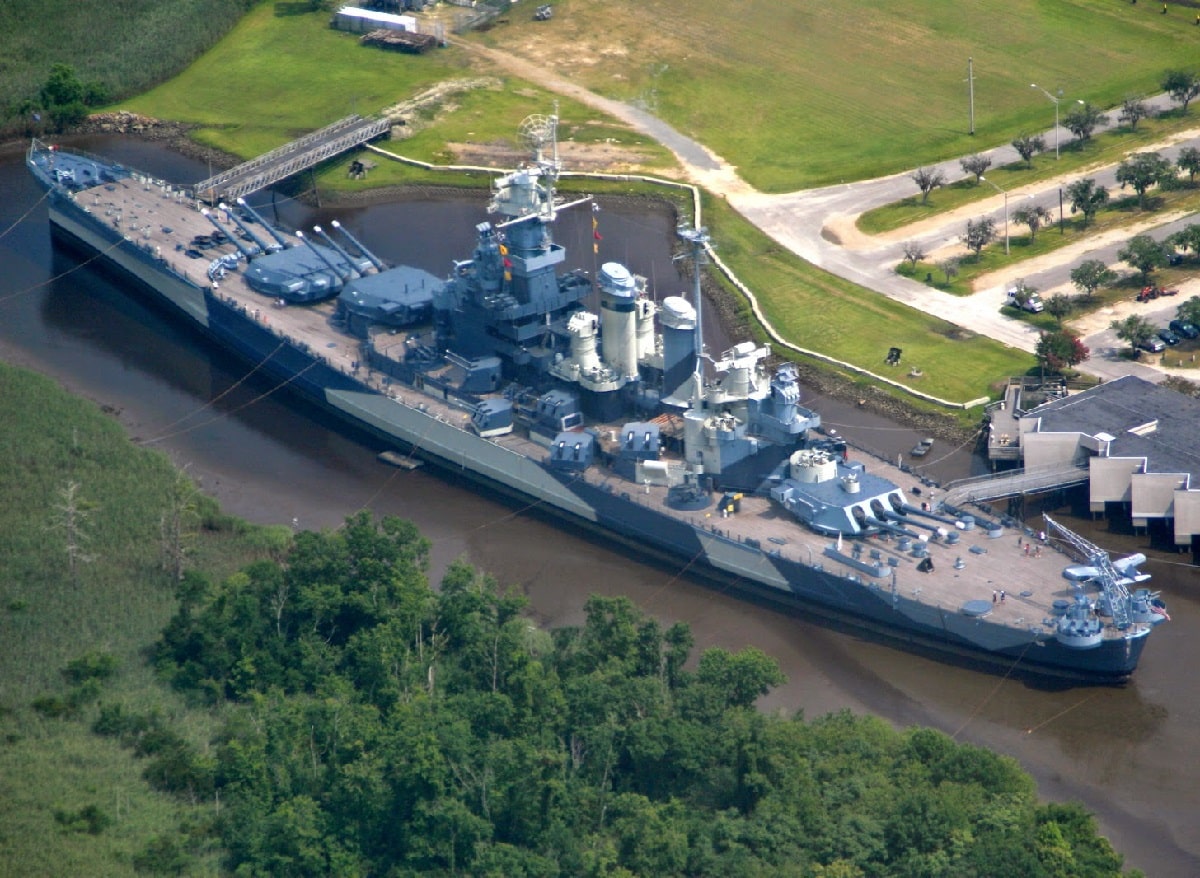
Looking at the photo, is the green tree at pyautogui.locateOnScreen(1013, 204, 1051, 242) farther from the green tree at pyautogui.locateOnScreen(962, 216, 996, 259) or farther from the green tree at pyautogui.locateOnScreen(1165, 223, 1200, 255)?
the green tree at pyautogui.locateOnScreen(1165, 223, 1200, 255)

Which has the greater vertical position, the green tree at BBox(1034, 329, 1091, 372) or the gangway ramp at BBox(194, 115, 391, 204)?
the green tree at BBox(1034, 329, 1091, 372)

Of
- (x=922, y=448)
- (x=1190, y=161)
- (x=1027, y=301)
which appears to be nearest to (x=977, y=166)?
(x=1190, y=161)

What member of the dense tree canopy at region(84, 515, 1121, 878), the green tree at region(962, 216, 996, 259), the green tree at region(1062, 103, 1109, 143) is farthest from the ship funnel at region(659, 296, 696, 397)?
the green tree at region(1062, 103, 1109, 143)

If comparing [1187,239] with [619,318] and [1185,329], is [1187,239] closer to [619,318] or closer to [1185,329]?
[1185,329]

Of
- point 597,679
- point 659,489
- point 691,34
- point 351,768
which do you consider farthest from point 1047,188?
point 351,768

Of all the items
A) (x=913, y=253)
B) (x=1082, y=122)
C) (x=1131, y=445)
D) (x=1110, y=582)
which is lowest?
(x=1131, y=445)

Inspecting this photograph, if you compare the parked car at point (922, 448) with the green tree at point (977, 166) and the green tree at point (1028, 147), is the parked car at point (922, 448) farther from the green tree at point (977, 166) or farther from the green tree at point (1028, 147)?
the green tree at point (1028, 147)

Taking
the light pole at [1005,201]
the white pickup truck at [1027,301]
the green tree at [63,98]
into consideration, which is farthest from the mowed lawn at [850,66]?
the green tree at [63,98]
